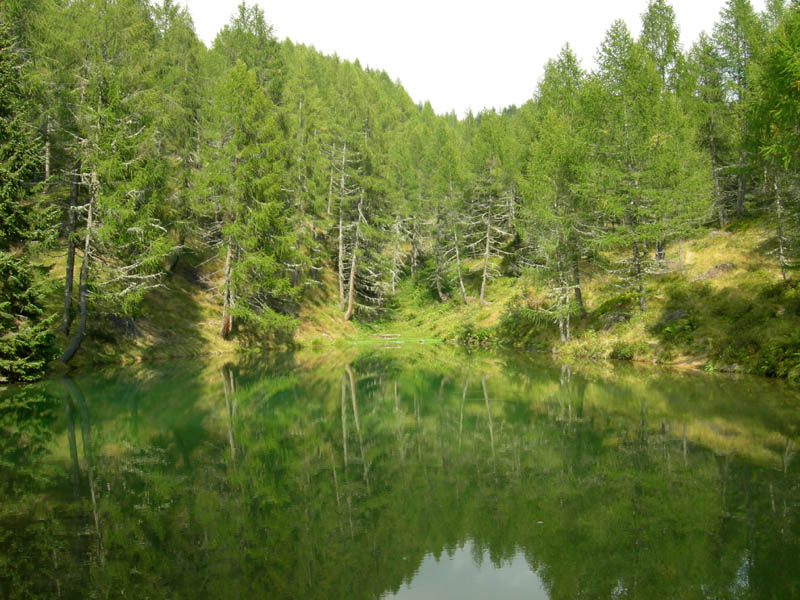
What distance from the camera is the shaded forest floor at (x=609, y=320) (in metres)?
21.7

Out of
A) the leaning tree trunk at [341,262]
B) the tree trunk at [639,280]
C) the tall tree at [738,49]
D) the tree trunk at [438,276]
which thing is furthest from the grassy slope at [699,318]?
the leaning tree trunk at [341,262]

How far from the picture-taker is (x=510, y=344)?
36438 millimetres

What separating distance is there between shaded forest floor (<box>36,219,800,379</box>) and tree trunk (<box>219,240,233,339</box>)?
2.13ft

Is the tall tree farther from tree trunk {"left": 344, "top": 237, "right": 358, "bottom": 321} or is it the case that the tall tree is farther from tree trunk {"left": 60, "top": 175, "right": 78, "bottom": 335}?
tree trunk {"left": 60, "top": 175, "right": 78, "bottom": 335}

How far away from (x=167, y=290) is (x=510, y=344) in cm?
2259

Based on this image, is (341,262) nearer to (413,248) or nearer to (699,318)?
(413,248)

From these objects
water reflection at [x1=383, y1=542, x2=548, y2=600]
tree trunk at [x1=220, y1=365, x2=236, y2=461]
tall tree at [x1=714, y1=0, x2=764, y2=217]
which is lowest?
water reflection at [x1=383, y1=542, x2=548, y2=600]

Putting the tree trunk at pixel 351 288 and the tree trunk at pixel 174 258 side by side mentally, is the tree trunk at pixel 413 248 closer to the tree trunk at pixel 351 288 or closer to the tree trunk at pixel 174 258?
the tree trunk at pixel 351 288

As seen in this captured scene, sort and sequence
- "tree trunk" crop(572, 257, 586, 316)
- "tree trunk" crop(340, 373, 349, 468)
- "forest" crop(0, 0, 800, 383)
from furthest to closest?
"tree trunk" crop(572, 257, 586, 316) < "forest" crop(0, 0, 800, 383) < "tree trunk" crop(340, 373, 349, 468)

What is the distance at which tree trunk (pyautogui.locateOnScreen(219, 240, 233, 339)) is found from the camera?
1265 inches

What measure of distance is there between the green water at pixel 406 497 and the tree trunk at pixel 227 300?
15667 mm

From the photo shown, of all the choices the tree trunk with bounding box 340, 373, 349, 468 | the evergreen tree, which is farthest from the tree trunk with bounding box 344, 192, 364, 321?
the evergreen tree

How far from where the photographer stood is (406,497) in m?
8.36

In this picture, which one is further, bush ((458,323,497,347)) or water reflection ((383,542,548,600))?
bush ((458,323,497,347))
